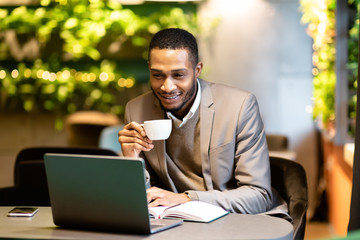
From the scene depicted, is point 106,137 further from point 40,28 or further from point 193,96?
point 193,96

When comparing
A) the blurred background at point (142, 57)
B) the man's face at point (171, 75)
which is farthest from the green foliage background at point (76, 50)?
the man's face at point (171, 75)

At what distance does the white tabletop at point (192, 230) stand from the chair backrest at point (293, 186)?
A: 1.29 ft

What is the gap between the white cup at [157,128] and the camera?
215 centimetres

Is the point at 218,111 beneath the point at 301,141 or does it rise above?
above

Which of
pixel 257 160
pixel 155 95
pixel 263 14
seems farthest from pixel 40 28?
pixel 257 160

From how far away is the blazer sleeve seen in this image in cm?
228

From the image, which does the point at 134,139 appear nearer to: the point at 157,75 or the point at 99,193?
the point at 157,75

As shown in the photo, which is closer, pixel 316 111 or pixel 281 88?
pixel 316 111

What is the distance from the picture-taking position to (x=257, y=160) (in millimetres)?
2436

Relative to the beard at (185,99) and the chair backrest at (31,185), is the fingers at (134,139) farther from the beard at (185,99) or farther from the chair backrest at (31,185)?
the chair backrest at (31,185)

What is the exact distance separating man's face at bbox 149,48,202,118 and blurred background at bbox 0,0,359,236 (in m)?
3.13

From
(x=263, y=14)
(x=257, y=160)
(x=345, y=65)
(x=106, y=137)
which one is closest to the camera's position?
(x=257, y=160)

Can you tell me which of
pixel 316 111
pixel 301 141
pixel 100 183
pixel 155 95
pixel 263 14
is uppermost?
pixel 263 14

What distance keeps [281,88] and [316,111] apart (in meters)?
0.80
